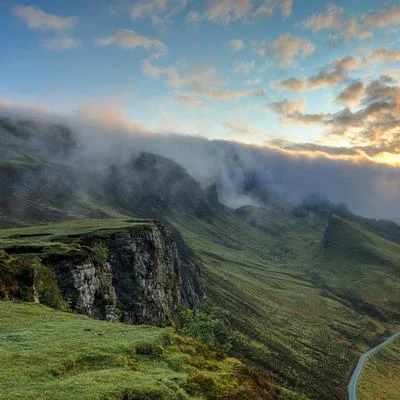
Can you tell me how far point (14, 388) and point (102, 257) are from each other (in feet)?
247

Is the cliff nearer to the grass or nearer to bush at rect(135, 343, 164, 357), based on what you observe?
the grass

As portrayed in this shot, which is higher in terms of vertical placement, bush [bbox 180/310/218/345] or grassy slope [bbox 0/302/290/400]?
grassy slope [bbox 0/302/290/400]

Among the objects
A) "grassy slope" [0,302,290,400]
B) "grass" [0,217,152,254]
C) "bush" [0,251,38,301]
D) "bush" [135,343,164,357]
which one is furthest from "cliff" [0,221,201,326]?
"bush" [135,343,164,357]

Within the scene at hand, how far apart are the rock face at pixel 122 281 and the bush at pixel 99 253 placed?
3.81ft

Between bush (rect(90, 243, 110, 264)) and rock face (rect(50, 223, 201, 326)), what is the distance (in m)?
1.16

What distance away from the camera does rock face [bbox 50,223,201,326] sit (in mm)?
79312

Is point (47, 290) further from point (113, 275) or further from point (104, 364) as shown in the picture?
point (113, 275)

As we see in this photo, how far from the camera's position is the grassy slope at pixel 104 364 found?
30.8 m

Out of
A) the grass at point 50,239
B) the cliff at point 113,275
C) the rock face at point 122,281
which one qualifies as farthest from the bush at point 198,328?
the grass at point 50,239

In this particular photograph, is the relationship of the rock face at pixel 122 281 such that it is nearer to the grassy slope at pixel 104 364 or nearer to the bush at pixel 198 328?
the bush at pixel 198 328

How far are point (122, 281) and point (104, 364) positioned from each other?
80.8 m

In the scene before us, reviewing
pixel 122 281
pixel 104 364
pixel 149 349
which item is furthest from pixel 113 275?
pixel 104 364

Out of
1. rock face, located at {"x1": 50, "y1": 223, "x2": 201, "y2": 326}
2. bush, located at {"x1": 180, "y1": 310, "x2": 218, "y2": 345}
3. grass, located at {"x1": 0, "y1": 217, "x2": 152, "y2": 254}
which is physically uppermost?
grass, located at {"x1": 0, "y1": 217, "x2": 152, "y2": 254}

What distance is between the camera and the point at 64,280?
254 ft
